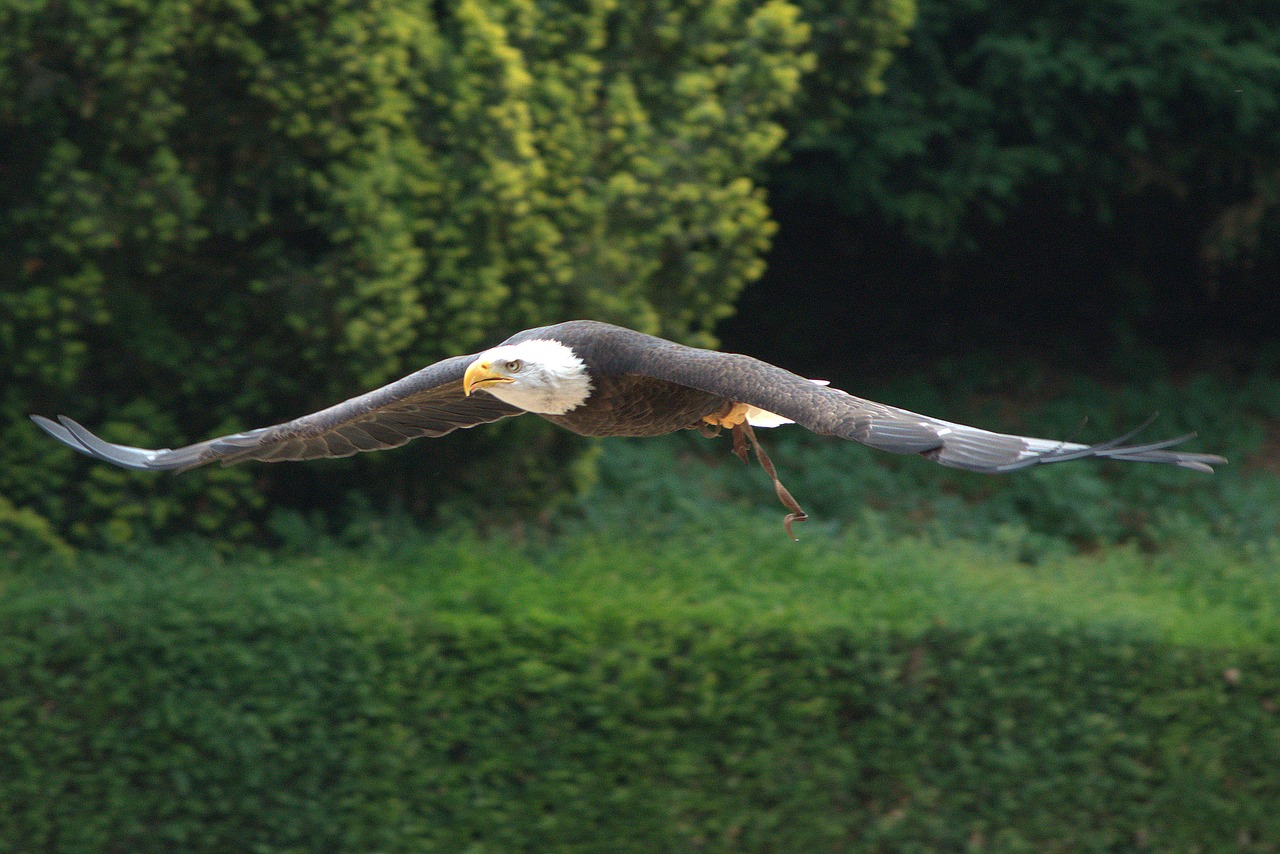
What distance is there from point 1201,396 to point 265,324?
6764mm

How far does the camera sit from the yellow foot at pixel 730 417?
4.59m

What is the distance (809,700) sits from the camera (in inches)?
266

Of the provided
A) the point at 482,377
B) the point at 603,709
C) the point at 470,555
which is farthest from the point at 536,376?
the point at 470,555

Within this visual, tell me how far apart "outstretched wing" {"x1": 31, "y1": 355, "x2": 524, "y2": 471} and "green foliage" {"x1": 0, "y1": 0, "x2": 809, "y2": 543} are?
147 cm

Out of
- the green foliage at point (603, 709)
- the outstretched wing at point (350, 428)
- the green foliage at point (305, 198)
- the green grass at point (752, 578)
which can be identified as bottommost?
the green foliage at point (603, 709)

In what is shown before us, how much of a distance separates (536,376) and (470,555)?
9.37ft

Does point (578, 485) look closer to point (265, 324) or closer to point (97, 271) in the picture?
point (265, 324)

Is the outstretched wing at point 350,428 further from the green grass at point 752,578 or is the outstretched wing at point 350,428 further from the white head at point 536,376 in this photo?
the green grass at point 752,578

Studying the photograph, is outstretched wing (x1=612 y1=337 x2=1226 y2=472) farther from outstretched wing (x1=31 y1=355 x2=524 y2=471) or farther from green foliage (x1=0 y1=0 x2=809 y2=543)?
green foliage (x1=0 y1=0 x2=809 y2=543)

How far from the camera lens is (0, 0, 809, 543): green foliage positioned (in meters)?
6.46

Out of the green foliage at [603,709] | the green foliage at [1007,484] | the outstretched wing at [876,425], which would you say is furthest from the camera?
the green foliage at [1007,484]

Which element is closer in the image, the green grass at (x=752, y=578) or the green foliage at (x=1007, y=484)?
the green grass at (x=752, y=578)

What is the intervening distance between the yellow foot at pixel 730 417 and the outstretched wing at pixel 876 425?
0.49m

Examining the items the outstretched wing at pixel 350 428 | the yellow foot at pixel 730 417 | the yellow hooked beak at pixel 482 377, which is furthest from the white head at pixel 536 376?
the yellow foot at pixel 730 417
